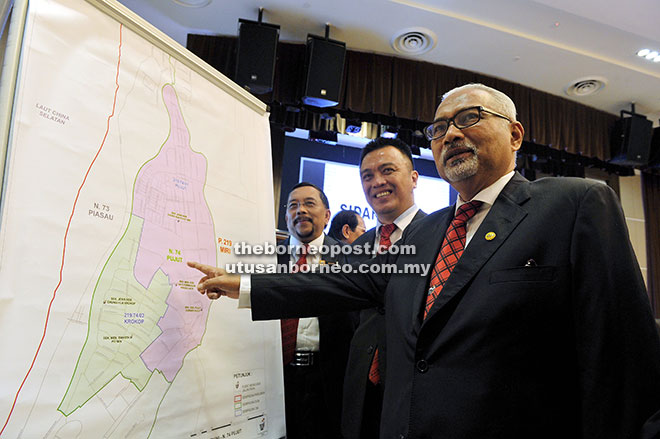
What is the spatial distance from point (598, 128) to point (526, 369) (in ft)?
16.2

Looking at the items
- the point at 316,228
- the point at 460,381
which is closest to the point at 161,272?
the point at 460,381

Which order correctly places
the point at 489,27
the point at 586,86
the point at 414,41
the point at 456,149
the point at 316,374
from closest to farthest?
the point at 456,149, the point at 316,374, the point at 489,27, the point at 414,41, the point at 586,86

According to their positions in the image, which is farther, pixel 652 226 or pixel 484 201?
pixel 652 226

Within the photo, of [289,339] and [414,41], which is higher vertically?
[414,41]

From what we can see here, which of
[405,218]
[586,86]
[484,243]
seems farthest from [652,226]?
[484,243]

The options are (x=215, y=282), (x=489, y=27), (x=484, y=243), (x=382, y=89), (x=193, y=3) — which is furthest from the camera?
(x=382, y=89)

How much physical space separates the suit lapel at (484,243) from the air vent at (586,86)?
4.01 m

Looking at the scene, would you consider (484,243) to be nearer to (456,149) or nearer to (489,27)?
(456,149)

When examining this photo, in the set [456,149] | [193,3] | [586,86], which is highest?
[193,3]

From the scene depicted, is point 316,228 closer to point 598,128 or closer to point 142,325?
point 142,325

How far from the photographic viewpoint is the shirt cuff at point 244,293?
1.30 m

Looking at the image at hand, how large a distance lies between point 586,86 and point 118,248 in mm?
4887

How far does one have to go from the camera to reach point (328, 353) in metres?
1.95

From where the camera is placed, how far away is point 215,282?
3.97ft
